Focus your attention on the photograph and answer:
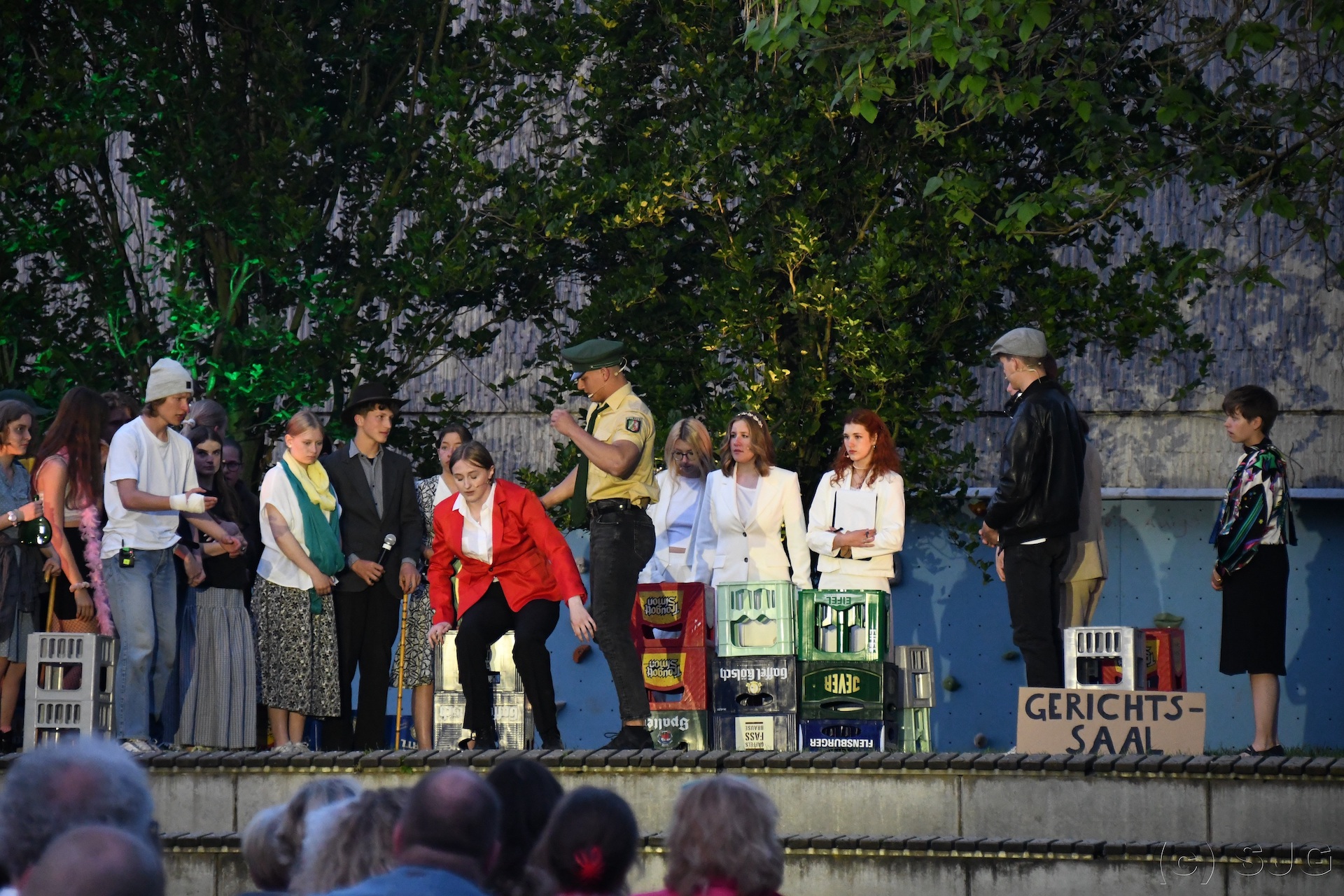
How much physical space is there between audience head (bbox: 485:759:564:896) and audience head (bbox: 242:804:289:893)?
0.52 meters

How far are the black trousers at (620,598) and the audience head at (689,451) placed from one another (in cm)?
182

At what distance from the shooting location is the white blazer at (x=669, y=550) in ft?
34.2

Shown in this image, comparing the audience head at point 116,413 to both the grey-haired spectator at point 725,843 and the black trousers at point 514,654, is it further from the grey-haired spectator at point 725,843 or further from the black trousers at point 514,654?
the grey-haired spectator at point 725,843

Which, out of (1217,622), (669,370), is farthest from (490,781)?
(1217,622)

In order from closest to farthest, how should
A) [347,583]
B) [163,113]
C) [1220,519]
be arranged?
[1220,519] → [347,583] → [163,113]

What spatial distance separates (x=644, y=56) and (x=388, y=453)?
3844mm

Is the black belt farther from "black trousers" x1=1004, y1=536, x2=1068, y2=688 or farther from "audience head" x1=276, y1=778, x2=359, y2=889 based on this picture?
"audience head" x1=276, y1=778, x2=359, y2=889

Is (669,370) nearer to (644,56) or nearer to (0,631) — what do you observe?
(644,56)

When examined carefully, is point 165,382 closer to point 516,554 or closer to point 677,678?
point 516,554

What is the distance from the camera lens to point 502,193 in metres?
12.1

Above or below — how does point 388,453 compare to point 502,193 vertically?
below

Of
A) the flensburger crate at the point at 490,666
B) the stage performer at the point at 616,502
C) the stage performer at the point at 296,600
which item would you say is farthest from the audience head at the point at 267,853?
the flensburger crate at the point at 490,666

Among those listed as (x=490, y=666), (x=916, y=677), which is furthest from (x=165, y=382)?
(x=916, y=677)

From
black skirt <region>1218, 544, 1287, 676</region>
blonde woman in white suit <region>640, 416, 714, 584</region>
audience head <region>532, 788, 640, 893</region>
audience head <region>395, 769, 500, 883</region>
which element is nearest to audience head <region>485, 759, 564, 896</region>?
audience head <region>532, 788, 640, 893</region>
